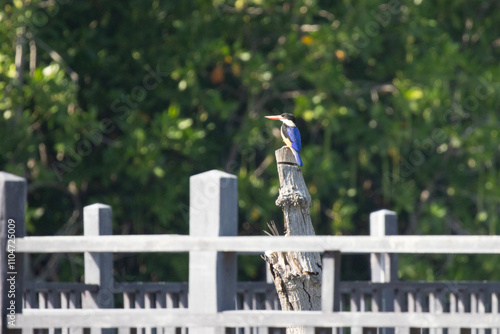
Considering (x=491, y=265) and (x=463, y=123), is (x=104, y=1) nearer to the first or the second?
(x=463, y=123)

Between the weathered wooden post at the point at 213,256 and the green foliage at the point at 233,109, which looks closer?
the weathered wooden post at the point at 213,256

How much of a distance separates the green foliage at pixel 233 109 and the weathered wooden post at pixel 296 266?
4425mm

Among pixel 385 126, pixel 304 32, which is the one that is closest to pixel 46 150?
pixel 304 32

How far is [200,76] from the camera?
33.5 ft

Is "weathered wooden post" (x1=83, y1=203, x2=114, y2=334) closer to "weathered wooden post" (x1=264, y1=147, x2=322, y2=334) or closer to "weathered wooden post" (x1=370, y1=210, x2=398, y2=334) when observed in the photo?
"weathered wooden post" (x1=264, y1=147, x2=322, y2=334)

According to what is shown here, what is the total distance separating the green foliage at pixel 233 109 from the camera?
874cm

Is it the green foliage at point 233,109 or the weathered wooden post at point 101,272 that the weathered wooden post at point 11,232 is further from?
the green foliage at point 233,109

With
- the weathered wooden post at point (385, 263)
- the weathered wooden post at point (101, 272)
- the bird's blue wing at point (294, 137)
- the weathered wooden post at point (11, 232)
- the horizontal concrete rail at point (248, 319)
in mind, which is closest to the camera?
the horizontal concrete rail at point (248, 319)

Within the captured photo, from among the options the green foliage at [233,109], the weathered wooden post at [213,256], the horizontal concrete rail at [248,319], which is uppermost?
the green foliage at [233,109]

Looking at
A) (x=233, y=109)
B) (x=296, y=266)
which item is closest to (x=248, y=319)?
(x=296, y=266)

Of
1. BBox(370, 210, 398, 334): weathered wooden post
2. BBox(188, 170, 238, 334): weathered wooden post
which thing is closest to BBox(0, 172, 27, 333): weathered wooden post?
BBox(188, 170, 238, 334): weathered wooden post

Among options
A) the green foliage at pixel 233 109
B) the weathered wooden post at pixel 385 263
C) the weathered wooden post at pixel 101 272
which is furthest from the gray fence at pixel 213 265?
the green foliage at pixel 233 109

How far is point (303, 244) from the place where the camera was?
293 cm

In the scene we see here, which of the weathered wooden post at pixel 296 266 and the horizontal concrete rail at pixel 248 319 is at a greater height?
the weathered wooden post at pixel 296 266
